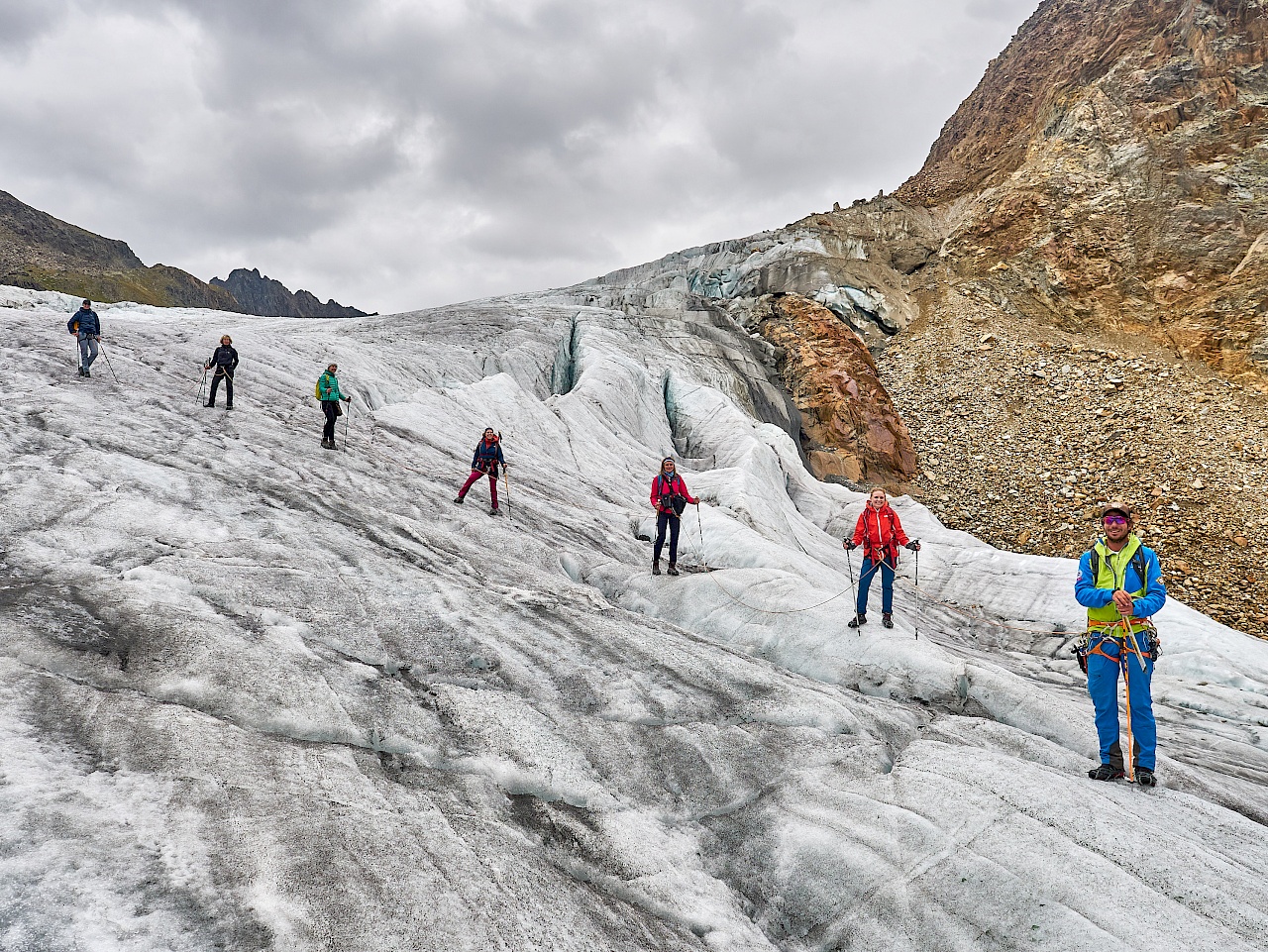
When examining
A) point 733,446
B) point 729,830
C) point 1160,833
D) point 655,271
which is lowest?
point 729,830

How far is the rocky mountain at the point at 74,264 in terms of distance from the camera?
131125 mm

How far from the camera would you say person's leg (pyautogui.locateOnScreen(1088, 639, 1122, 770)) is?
7543 mm

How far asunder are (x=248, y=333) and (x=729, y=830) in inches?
1075

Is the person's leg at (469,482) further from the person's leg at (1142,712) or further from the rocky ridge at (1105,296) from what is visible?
the rocky ridge at (1105,296)

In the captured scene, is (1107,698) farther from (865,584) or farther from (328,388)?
(328,388)

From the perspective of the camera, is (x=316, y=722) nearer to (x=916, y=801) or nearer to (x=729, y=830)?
(x=729, y=830)

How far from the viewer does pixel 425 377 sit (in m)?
27.7

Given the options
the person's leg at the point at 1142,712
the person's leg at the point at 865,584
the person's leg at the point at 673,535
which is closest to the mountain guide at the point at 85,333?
the person's leg at the point at 673,535

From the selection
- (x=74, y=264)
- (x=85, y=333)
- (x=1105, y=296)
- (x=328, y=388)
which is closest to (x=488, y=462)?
Result: (x=328, y=388)

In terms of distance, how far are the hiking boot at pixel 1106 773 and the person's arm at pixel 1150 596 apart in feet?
6.27

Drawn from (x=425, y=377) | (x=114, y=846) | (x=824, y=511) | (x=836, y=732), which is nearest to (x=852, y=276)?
(x=824, y=511)

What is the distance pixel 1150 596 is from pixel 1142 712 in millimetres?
1382

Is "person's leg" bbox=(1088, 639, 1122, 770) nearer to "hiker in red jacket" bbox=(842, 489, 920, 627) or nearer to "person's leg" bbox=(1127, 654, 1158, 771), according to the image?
"person's leg" bbox=(1127, 654, 1158, 771)

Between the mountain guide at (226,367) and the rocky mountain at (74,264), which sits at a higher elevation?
the rocky mountain at (74,264)
